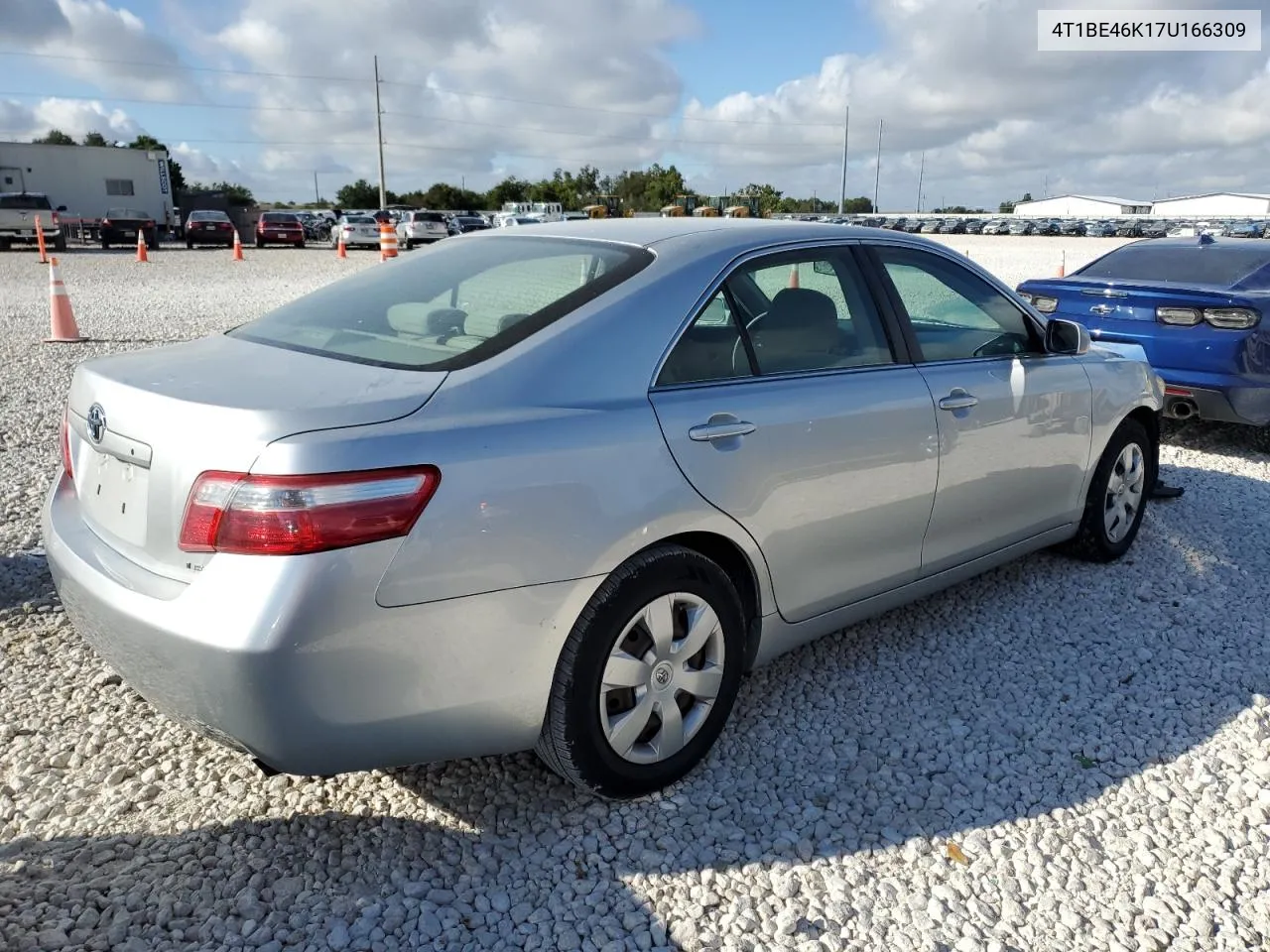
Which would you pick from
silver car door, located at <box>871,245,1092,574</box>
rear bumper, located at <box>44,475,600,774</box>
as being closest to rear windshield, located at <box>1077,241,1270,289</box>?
silver car door, located at <box>871,245,1092,574</box>

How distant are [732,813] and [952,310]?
222 cm

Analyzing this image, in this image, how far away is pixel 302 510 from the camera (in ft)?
6.80

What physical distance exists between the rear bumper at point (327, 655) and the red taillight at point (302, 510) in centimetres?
4

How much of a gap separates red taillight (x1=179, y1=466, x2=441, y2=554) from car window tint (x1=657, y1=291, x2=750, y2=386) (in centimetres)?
84

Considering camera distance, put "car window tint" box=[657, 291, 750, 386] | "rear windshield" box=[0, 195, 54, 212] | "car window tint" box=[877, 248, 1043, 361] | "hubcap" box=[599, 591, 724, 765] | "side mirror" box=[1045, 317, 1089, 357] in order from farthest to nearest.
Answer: "rear windshield" box=[0, 195, 54, 212]
"side mirror" box=[1045, 317, 1089, 357]
"car window tint" box=[877, 248, 1043, 361]
"car window tint" box=[657, 291, 750, 386]
"hubcap" box=[599, 591, 724, 765]

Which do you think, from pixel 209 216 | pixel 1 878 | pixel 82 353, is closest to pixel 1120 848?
pixel 1 878

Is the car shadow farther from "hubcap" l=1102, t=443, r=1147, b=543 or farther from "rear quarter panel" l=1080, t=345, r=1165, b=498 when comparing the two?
"rear quarter panel" l=1080, t=345, r=1165, b=498

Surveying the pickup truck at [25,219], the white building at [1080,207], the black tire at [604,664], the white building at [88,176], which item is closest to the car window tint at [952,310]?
the black tire at [604,664]

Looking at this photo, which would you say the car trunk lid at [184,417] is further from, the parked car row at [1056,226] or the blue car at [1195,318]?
the parked car row at [1056,226]

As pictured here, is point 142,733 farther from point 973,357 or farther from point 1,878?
point 973,357

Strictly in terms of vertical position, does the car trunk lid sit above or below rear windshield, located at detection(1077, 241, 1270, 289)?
below

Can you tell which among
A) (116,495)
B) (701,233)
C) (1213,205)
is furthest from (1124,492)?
(1213,205)

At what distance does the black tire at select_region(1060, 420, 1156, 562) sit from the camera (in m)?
4.41

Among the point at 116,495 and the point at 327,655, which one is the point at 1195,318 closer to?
the point at 327,655
